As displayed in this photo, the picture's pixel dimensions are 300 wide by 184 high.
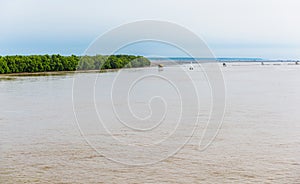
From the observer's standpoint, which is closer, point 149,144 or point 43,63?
point 149,144

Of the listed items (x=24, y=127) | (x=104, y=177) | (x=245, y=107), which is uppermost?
(x=245, y=107)

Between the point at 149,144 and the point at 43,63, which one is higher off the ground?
the point at 43,63

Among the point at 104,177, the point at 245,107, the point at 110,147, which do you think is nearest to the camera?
the point at 104,177

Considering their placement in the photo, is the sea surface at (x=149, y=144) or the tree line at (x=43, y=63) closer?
the sea surface at (x=149, y=144)

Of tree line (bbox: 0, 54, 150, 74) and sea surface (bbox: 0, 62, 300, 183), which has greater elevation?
tree line (bbox: 0, 54, 150, 74)

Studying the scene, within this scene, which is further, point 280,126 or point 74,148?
point 280,126

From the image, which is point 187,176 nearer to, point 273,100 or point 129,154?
point 129,154

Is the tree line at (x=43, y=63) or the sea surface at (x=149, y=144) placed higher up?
the tree line at (x=43, y=63)

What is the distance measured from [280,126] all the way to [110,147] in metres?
3.15

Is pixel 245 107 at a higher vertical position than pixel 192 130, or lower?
Result: higher

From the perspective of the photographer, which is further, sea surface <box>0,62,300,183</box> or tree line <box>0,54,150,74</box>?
tree line <box>0,54,150,74</box>

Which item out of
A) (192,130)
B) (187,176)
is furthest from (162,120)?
(187,176)

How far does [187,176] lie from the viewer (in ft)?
14.3

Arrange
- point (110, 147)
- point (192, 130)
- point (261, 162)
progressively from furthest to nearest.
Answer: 1. point (192, 130)
2. point (110, 147)
3. point (261, 162)
